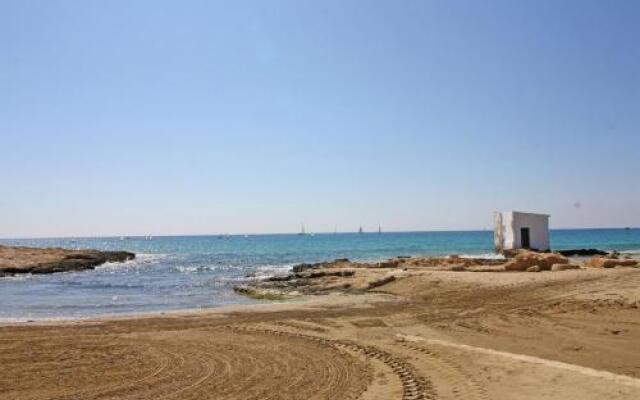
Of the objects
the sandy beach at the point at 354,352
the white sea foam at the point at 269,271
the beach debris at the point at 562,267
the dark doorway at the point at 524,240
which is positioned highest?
the dark doorway at the point at 524,240

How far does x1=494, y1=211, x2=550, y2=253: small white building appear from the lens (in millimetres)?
56250

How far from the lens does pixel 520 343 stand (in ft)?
42.4

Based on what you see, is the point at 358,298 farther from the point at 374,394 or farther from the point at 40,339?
the point at 374,394

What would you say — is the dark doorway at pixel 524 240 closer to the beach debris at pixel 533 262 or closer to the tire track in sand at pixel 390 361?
the beach debris at pixel 533 262

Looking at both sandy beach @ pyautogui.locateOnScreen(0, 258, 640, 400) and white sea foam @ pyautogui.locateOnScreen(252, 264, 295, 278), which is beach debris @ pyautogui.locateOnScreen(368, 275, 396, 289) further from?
white sea foam @ pyautogui.locateOnScreen(252, 264, 295, 278)

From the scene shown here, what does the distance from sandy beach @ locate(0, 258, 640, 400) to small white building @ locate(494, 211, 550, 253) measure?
34.9 meters

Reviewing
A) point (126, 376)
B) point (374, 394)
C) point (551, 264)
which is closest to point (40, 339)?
point (126, 376)

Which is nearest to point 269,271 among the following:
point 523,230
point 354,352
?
point 523,230

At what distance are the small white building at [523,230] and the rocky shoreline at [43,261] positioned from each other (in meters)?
43.5

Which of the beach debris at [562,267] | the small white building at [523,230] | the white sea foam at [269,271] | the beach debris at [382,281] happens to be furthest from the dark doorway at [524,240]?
the beach debris at [382,281]

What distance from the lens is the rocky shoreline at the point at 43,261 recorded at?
174 feet

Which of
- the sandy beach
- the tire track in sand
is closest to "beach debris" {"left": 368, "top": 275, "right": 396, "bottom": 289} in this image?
the sandy beach

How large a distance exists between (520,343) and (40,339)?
12.0 meters

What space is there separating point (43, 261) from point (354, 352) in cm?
5533
